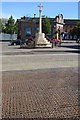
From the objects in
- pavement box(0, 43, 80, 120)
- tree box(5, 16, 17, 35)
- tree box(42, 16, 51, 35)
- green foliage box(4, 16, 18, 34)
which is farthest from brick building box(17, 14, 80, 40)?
pavement box(0, 43, 80, 120)

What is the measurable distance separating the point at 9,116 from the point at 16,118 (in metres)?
0.22

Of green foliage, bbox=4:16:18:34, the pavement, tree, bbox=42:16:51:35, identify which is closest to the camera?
the pavement

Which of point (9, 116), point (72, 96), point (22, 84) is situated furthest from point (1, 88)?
point (9, 116)

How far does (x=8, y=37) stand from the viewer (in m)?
105

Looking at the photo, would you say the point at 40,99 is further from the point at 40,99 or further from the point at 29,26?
the point at 29,26

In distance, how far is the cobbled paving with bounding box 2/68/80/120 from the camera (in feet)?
22.3

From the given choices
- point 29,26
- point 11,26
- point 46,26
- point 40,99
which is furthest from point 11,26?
point 40,99

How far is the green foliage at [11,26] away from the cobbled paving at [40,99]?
286 feet

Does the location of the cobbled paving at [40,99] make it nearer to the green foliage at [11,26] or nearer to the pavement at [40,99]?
the pavement at [40,99]

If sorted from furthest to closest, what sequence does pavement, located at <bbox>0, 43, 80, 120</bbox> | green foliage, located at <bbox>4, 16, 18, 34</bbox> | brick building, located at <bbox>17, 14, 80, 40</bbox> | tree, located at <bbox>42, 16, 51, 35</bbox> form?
brick building, located at <bbox>17, 14, 80, 40</bbox>, green foliage, located at <bbox>4, 16, 18, 34</bbox>, tree, located at <bbox>42, 16, 51, 35</bbox>, pavement, located at <bbox>0, 43, 80, 120</bbox>

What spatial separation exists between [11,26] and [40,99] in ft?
299

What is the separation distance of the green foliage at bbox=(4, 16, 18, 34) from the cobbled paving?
87282mm

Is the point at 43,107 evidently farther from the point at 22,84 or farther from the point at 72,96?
the point at 22,84

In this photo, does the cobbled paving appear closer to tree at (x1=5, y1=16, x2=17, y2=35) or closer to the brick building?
the brick building
